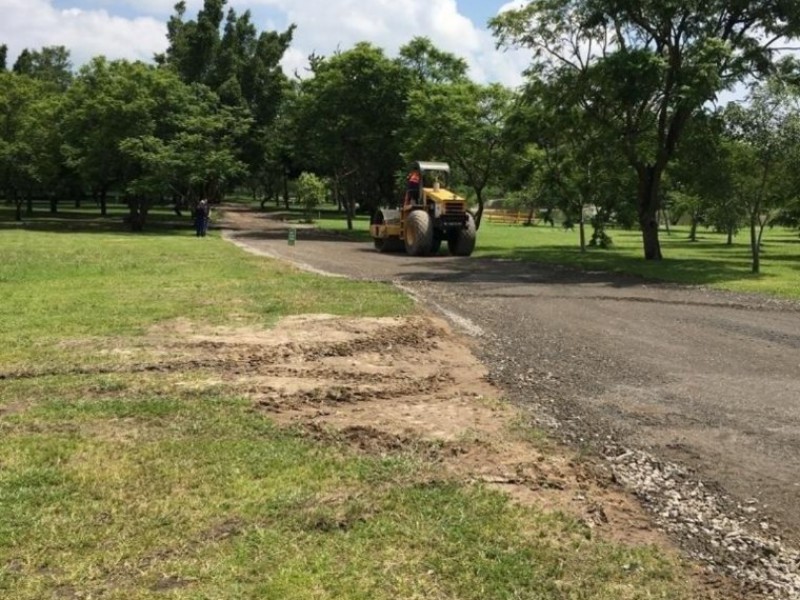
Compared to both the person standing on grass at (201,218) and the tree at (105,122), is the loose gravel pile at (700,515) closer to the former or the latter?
the person standing on grass at (201,218)

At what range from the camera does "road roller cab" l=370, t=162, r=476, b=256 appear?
24344 millimetres

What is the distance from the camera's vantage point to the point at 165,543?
3.88 metres

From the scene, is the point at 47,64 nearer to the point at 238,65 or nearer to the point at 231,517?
the point at 238,65

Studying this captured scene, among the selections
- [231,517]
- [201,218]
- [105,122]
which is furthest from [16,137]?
[231,517]

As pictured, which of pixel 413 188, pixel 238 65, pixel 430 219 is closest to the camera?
pixel 430 219

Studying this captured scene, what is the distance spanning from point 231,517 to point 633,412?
3.88m

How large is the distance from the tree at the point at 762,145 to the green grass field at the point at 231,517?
1692 centimetres

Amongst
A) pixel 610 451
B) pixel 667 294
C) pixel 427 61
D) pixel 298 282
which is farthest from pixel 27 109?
pixel 610 451

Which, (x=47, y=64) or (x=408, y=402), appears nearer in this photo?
(x=408, y=402)

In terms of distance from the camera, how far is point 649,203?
78.5 feet

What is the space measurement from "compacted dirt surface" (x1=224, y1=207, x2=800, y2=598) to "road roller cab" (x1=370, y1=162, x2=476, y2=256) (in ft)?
35.8

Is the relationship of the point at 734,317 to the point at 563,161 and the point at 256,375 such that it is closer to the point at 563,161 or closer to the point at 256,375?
the point at 256,375

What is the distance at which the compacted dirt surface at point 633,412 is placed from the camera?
14.5 ft

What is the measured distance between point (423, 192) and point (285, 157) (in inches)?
1343
